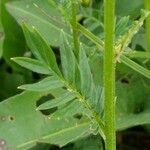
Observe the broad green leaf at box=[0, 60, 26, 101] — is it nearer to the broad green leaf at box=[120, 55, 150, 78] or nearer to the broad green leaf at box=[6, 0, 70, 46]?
the broad green leaf at box=[6, 0, 70, 46]

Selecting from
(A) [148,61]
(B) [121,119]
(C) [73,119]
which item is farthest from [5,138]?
(A) [148,61]

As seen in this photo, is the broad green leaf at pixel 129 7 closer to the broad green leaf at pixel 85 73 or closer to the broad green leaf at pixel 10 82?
the broad green leaf at pixel 10 82

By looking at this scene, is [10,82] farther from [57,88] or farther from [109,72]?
[109,72]

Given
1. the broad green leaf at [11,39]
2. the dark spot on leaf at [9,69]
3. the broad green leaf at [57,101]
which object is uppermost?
the broad green leaf at [57,101]

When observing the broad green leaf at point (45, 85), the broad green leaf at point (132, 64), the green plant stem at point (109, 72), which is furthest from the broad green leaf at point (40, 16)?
the green plant stem at point (109, 72)

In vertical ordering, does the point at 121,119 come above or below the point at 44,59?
below

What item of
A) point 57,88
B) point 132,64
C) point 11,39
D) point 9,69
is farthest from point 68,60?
point 9,69

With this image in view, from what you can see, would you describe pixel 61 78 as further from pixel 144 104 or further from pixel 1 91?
pixel 1 91
